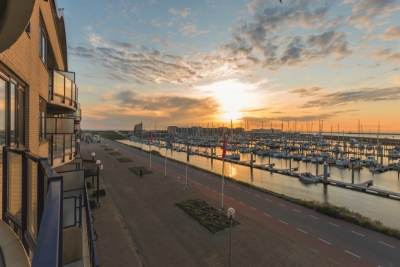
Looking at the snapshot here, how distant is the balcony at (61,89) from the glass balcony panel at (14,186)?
10676 millimetres

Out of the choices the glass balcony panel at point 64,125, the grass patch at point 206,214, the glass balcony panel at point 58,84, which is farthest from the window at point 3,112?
the grass patch at point 206,214

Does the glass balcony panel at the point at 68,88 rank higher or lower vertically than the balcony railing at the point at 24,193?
higher

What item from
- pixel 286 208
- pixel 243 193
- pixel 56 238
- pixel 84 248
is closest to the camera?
pixel 56 238

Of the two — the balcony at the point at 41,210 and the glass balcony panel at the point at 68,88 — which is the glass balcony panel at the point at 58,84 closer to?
the glass balcony panel at the point at 68,88

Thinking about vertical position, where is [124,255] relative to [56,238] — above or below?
below

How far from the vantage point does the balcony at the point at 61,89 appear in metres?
14.3

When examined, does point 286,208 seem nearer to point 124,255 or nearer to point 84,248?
point 124,255

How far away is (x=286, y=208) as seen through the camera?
26.0 meters

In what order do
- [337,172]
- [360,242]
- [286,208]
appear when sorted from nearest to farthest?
[360,242], [286,208], [337,172]

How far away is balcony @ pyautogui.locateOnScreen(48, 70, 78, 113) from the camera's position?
14336 millimetres

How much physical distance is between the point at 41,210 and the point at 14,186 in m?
2.76

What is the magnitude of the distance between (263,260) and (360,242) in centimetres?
948

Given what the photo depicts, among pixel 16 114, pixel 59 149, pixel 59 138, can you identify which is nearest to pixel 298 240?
pixel 16 114

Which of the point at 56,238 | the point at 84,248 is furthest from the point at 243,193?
the point at 56,238
